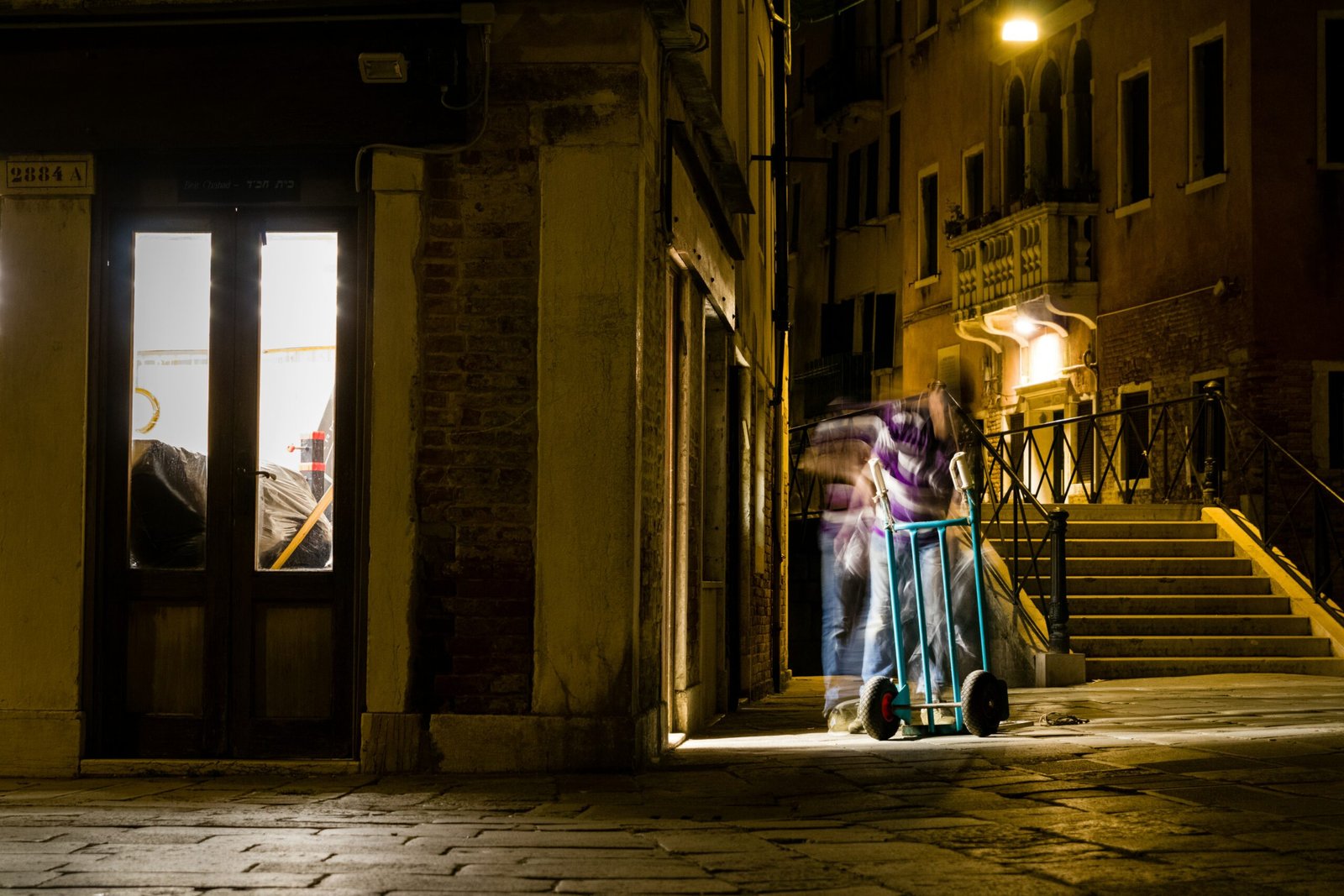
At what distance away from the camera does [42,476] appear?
8.52 meters

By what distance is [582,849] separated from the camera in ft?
18.8

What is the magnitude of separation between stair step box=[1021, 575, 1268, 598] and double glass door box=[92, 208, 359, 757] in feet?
31.8

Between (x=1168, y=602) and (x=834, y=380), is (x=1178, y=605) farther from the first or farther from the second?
(x=834, y=380)

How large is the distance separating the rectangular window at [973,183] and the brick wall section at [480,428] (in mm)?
20762

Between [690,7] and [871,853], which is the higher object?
[690,7]

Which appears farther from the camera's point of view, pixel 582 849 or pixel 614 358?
pixel 614 358

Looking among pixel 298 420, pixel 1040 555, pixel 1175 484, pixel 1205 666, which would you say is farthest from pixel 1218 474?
pixel 298 420

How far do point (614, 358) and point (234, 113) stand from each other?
229cm

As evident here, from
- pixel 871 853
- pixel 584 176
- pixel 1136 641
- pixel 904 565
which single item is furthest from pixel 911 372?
pixel 871 853

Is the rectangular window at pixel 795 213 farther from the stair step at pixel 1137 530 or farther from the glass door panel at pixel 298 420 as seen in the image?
the glass door panel at pixel 298 420

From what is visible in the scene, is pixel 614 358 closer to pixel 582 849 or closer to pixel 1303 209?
pixel 582 849

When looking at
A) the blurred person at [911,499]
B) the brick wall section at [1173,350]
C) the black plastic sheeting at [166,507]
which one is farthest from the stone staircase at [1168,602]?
the black plastic sheeting at [166,507]

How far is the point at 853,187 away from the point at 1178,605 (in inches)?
768

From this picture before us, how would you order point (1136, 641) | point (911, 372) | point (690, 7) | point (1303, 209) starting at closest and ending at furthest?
point (690, 7) < point (1136, 641) < point (1303, 209) < point (911, 372)
